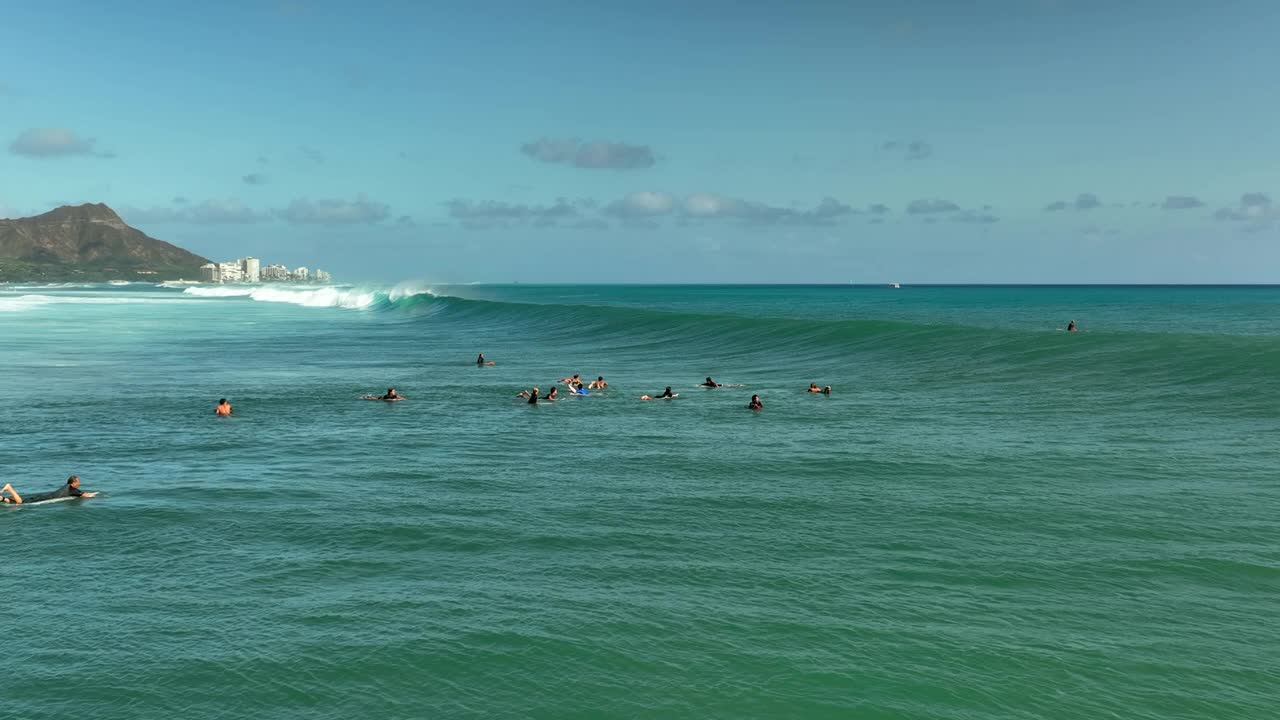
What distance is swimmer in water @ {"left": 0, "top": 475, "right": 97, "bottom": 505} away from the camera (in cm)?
2166

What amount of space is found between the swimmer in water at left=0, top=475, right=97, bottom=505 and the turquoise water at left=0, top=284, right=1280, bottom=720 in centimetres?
41

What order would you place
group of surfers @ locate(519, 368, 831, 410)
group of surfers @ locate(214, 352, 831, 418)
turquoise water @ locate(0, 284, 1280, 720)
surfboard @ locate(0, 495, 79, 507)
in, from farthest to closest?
group of surfers @ locate(519, 368, 831, 410)
group of surfers @ locate(214, 352, 831, 418)
surfboard @ locate(0, 495, 79, 507)
turquoise water @ locate(0, 284, 1280, 720)

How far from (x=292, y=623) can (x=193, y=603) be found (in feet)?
6.52

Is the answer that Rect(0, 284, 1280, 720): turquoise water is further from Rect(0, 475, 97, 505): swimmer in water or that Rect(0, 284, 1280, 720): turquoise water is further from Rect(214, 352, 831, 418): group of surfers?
Rect(214, 352, 831, 418): group of surfers

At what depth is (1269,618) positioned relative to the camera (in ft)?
48.5

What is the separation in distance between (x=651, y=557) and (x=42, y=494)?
14203mm

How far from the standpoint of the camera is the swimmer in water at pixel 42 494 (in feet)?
71.1

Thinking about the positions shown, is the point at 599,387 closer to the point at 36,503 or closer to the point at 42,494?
the point at 42,494

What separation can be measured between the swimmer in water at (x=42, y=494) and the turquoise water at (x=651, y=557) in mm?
413

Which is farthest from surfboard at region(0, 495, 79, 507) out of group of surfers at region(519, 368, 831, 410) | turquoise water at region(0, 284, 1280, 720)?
group of surfers at region(519, 368, 831, 410)

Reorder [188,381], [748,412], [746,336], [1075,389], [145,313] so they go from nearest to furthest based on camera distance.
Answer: [748,412] < [1075,389] < [188,381] < [746,336] < [145,313]

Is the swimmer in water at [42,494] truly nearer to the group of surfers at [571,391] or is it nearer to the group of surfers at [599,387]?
the group of surfers at [571,391]

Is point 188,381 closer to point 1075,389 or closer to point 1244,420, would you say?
point 1075,389

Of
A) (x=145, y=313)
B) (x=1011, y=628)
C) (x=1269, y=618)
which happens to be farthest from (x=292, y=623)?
(x=145, y=313)
